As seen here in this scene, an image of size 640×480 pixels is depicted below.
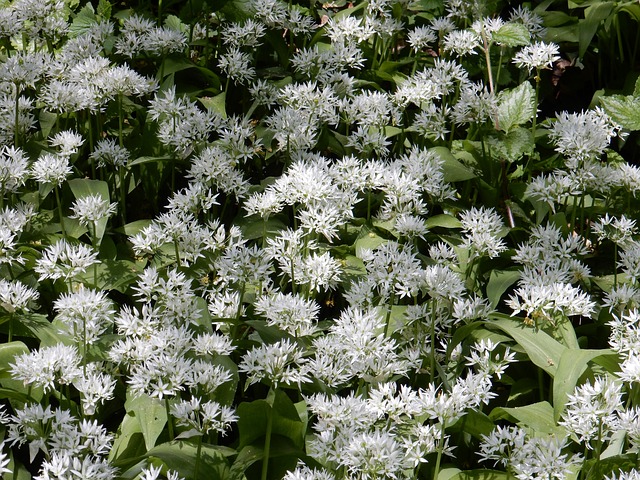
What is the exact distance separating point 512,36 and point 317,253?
1465 millimetres

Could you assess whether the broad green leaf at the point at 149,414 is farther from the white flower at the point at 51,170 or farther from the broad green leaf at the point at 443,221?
the broad green leaf at the point at 443,221

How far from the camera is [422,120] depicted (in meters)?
4.03

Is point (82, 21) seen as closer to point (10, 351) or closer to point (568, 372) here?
point (10, 351)

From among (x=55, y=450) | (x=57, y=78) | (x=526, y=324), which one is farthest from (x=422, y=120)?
(x=55, y=450)

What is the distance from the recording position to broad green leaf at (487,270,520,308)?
334cm

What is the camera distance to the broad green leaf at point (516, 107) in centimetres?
392

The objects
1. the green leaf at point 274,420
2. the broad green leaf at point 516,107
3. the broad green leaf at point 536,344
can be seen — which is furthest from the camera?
the broad green leaf at point 516,107

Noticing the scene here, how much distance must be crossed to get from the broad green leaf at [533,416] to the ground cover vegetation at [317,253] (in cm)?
1

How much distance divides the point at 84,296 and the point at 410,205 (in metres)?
1.37

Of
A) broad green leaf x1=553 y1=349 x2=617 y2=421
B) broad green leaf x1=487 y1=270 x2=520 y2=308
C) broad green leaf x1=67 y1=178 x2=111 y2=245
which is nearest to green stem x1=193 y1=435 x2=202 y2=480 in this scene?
broad green leaf x1=553 y1=349 x2=617 y2=421

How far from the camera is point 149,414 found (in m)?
2.75

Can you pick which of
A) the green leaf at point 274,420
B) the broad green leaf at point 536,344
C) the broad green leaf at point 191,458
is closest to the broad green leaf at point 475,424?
the broad green leaf at point 536,344

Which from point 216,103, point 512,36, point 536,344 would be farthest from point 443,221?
point 216,103

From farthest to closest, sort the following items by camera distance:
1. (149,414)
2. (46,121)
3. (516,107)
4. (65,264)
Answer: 1. (46,121)
2. (516,107)
3. (65,264)
4. (149,414)
